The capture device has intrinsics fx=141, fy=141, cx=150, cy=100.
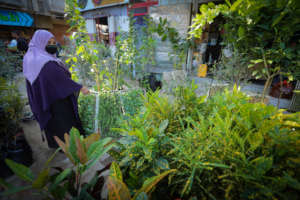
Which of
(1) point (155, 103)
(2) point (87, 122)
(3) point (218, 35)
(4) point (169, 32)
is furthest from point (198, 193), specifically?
(3) point (218, 35)

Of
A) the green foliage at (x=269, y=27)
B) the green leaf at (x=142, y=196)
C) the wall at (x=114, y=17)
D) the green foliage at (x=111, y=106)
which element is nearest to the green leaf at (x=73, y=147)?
the green leaf at (x=142, y=196)

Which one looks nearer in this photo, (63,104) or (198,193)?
(198,193)

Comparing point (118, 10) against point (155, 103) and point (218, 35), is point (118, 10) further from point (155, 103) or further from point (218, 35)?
point (155, 103)

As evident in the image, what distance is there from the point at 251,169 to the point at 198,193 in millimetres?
230

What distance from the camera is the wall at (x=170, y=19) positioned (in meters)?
4.20

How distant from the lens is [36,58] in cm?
193

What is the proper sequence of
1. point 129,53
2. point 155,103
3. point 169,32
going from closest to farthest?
point 155,103
point 169,32
point 129,53

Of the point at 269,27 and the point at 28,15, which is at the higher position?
the point at 28,15

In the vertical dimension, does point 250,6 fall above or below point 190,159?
above

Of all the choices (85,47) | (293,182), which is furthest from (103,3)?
(293,182)

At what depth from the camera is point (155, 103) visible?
975 millimetres

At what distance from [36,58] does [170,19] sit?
156 inches

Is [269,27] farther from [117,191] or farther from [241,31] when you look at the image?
[117,191]

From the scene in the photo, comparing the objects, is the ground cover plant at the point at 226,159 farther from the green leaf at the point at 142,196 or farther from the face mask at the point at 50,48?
the face mask at the point at 50,48
